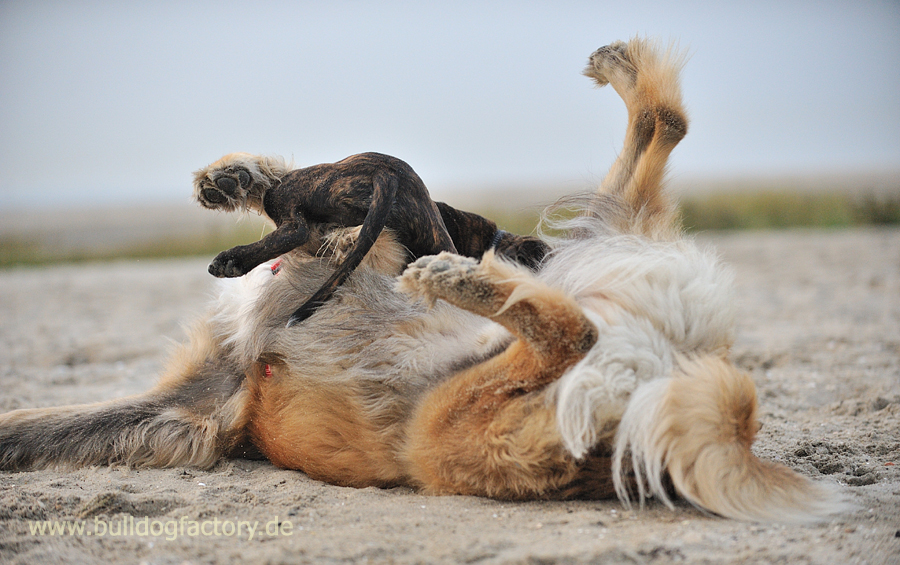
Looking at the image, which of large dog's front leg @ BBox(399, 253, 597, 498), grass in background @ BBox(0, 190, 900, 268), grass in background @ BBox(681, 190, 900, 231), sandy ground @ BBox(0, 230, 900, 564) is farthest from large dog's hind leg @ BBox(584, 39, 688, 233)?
grass in background @ BBox(681, 190, 900, 231)

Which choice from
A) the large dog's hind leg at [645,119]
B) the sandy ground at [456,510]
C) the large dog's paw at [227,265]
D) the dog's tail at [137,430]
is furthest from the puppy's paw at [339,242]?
the large dog's hind leg at [645,119]

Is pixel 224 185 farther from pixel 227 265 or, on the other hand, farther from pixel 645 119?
pixel 645 119

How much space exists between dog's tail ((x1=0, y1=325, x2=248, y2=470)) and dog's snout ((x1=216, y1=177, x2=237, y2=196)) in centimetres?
74

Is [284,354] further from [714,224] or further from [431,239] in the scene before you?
[714,224]

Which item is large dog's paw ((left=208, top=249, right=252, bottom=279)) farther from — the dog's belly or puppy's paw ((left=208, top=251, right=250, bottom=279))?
the dog's belly

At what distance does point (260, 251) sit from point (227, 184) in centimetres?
38

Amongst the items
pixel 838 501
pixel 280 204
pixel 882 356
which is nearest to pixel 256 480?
pixel 280 204

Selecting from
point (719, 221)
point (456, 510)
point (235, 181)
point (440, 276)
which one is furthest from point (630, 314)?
point (719, 221)

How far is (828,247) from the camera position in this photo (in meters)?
9.35

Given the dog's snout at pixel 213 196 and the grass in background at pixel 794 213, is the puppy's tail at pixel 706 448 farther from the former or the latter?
the grass in background at pixel 794 213

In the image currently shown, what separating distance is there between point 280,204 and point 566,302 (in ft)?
4.06

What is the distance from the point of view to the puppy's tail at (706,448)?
1888 mm

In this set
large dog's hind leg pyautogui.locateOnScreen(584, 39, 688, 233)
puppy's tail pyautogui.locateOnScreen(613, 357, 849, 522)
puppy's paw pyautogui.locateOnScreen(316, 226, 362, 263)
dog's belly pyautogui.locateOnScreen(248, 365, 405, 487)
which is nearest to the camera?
puppy's tail pyautogui.locateOnScreen(613, 357, 849, 522)

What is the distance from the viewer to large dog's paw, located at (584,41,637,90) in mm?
3180
